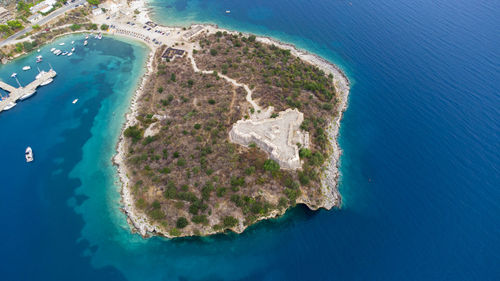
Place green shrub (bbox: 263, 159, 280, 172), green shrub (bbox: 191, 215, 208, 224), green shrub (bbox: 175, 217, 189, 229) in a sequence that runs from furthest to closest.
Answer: green shrub (bbox: 263, 159, 280, 172) < green shrub (bbox: 191, 215, 208, 224) < green shrub (bbox: 175, 217, 189, 229)

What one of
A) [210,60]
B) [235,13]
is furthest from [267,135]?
[235,13]

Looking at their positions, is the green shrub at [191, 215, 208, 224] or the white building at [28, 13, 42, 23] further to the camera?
the white building at [28, 13, 42, 23]

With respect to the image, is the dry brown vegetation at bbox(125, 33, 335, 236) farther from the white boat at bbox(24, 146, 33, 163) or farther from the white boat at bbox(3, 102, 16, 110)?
the white boat at bbox(3, 102, 16, 110)

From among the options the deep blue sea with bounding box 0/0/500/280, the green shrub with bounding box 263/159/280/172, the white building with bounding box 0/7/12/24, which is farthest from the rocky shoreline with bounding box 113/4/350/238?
the white building with bounding box 0/7/12/24

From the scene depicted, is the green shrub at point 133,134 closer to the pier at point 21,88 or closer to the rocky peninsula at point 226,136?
the rocky peninsula at point 226,136

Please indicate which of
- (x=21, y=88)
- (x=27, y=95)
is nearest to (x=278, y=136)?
(x=27, y=95)

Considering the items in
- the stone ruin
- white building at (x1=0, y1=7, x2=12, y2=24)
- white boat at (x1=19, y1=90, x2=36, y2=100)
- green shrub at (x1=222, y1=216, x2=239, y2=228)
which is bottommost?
white boat at (x1=19, y1=90, x2=36, y2=100)

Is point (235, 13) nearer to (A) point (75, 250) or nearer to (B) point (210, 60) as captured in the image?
(B) point (210, 60)
